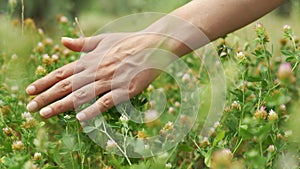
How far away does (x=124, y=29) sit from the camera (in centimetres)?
183

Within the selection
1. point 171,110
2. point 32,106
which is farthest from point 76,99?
point 171,110

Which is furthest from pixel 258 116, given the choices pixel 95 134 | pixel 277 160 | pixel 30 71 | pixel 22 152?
pixel 30 71

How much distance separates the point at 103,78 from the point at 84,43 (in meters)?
0.17

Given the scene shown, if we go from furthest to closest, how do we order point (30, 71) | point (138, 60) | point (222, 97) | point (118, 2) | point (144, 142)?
1. point (118, 2)
2. point (30, 71)
3. point (222, 97)
4. point (138, 60)
5. point (144, 142)

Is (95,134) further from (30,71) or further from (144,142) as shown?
(30,71)

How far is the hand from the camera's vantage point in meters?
1.29

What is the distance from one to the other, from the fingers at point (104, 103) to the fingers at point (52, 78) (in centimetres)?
13

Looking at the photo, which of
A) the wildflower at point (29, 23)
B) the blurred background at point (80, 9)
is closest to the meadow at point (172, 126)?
the wildflower at point (29, 23)

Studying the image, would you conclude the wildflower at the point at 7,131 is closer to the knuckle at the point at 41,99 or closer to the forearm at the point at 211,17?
the knuckle at the point at 41,99

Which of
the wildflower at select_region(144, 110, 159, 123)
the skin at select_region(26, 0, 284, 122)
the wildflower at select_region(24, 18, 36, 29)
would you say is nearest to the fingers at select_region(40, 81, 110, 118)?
the skin at select_region(26, 0, 284, 122)

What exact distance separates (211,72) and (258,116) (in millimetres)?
646

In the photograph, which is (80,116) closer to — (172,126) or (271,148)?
(172,126)

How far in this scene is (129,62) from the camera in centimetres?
132

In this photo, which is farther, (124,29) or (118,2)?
(118,2)
